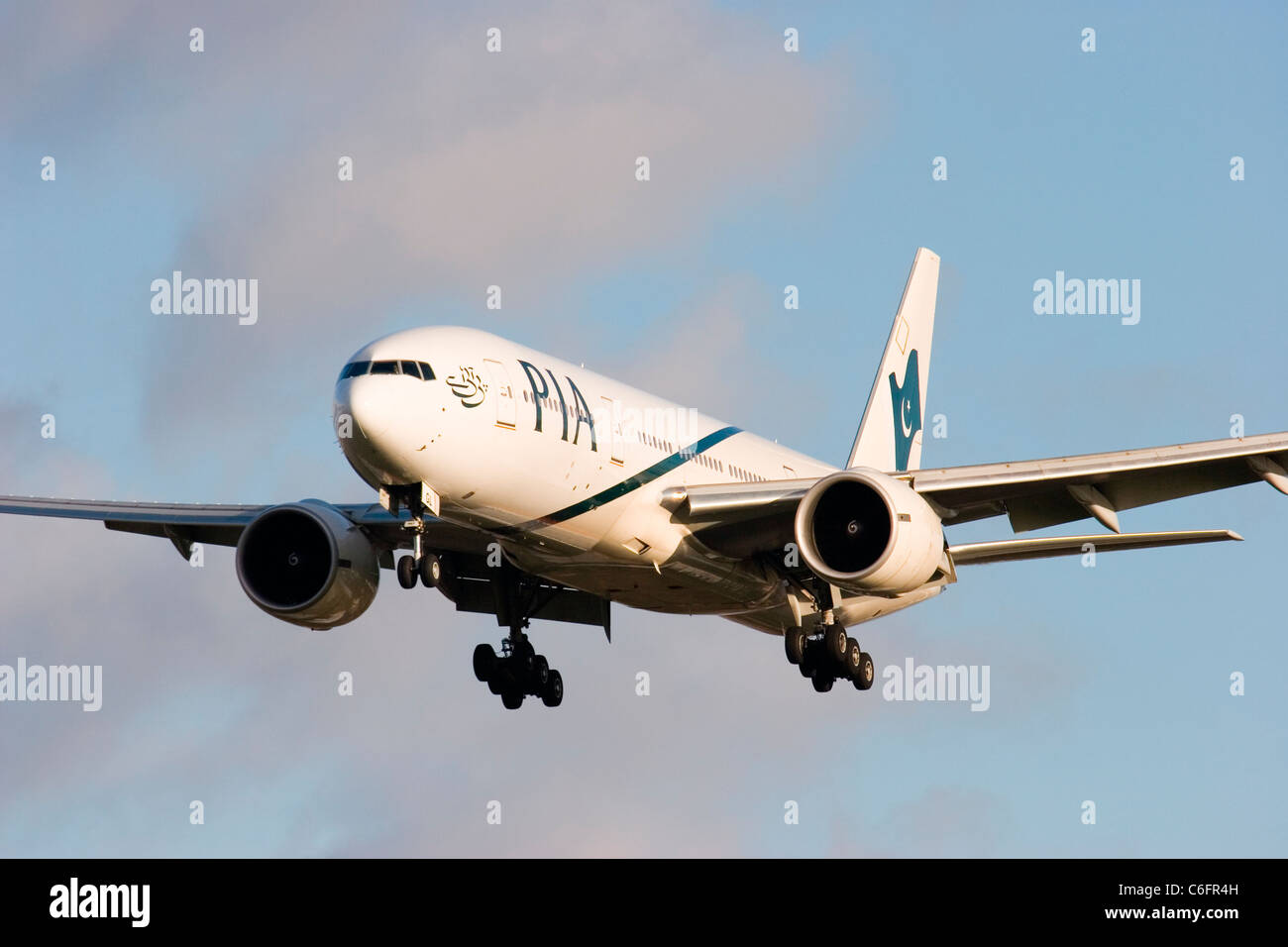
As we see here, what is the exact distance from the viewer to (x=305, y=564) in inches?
1496

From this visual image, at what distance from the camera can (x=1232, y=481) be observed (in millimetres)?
35875

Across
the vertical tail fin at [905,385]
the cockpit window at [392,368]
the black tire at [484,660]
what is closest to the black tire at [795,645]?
the black tire at [484,660]

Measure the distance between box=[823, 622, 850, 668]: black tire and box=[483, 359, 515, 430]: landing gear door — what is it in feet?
32.2

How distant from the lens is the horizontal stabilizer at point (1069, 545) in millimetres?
34656

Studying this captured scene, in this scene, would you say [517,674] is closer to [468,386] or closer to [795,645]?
[795,645]

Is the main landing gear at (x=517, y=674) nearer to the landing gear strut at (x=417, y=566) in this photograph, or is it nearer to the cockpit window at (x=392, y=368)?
the landing gear strut at (x=417, y=566)

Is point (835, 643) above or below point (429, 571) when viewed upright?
below

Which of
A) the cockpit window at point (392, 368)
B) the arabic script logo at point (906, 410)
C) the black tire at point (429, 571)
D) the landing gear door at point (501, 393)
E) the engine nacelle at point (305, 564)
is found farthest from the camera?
the arabic script logo at point (906, 410)

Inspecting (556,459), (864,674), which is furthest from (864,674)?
(556,459)

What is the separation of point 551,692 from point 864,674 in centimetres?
612

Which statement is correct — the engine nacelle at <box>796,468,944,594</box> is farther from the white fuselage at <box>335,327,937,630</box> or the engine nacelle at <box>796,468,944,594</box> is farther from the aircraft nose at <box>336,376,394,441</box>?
the aircraft nose at <box>336,376,394,441</box>
